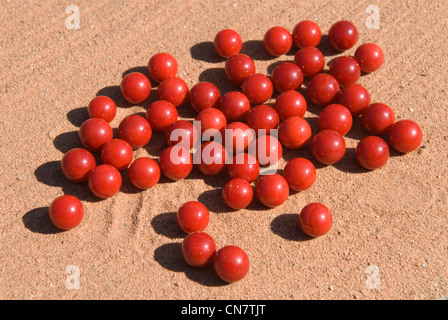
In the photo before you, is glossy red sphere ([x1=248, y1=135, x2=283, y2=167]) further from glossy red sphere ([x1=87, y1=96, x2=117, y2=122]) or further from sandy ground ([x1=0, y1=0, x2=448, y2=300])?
glossy red sphere ([x1=87, y1=96, x2=117, y2=122])

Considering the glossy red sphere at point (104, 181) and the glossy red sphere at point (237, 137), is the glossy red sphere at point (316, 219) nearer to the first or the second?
the glossy red sphere at point (237, 137)

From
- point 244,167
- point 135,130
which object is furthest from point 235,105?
point 135,130

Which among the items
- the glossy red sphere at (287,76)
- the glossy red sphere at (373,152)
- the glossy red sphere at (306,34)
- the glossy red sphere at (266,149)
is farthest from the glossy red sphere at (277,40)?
the glossy red sphere at (373,152)

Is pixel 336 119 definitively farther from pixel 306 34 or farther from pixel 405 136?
pixel 306 34

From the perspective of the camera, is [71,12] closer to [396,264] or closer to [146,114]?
[146,114]

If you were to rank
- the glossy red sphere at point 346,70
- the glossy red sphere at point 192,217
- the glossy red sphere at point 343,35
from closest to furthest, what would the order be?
1. the glossy red sphere at point 192,217
2. the glossy red sphere at point 346,70
3. the glossy red sphere at point 343,35
